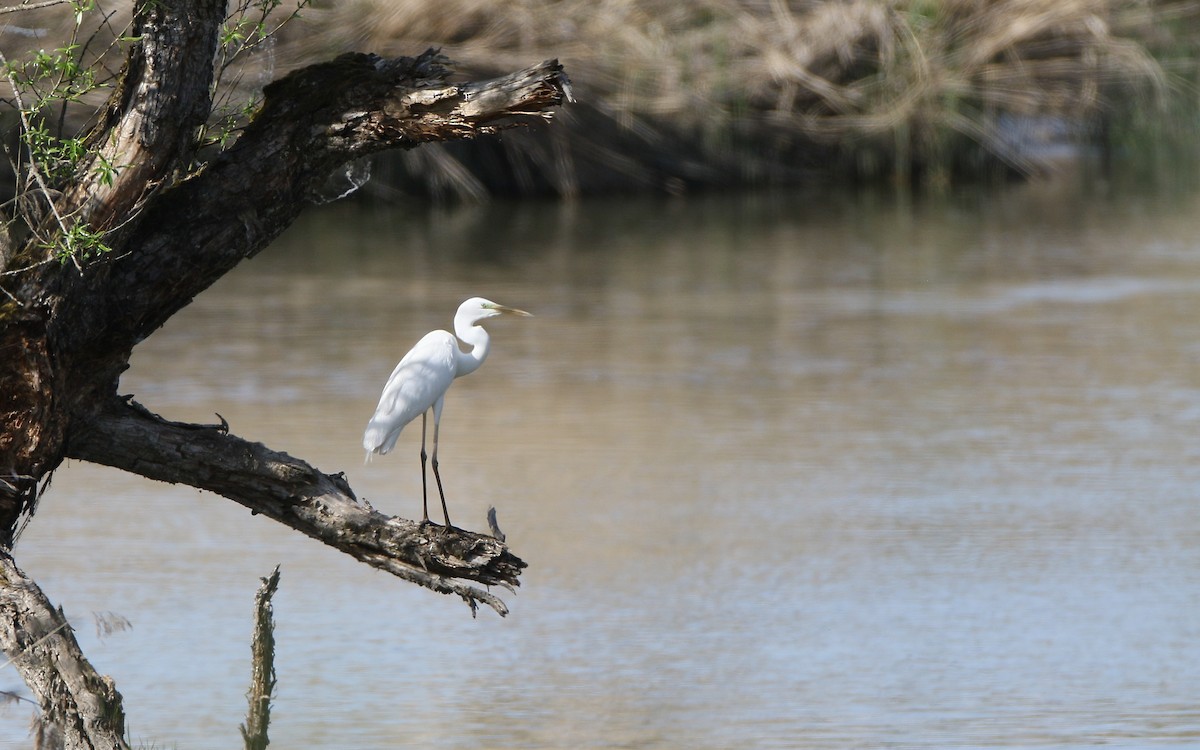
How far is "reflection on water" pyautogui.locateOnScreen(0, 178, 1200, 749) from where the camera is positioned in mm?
4961

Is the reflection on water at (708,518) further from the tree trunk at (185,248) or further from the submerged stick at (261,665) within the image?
the tree trunk at (185,248)

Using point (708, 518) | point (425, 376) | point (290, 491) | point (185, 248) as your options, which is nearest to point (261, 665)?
point (290, 491)

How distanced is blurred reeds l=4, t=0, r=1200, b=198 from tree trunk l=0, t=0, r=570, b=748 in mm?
11353

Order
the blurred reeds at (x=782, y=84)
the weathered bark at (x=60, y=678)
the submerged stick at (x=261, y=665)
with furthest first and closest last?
the blurred reeds at (x=782, y=84) → the submerged stick at (x=261, y=665) → the weathered bark at (x=60, y=678)

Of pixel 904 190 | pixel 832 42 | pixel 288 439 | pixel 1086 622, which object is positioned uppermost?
pixel 832 42

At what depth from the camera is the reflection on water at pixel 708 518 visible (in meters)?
4.96

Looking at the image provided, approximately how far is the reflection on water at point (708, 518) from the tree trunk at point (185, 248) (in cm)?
99

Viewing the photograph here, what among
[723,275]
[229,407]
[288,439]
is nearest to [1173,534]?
[288,439]

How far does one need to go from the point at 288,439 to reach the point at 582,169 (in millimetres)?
9569

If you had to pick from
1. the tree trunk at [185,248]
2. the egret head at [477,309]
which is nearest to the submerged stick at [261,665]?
the tree trunk at [185,248]

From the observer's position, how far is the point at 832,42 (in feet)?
54.6

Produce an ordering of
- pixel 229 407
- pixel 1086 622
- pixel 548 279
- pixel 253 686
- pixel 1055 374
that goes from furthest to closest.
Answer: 1. pixel 548 279
2. pixel 1055 374
3. pixel 229 407
4. pixel 1086 622
5. pixel 253 686

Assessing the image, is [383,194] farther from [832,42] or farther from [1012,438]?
[1012,438]

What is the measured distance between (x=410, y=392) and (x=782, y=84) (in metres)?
12.9
